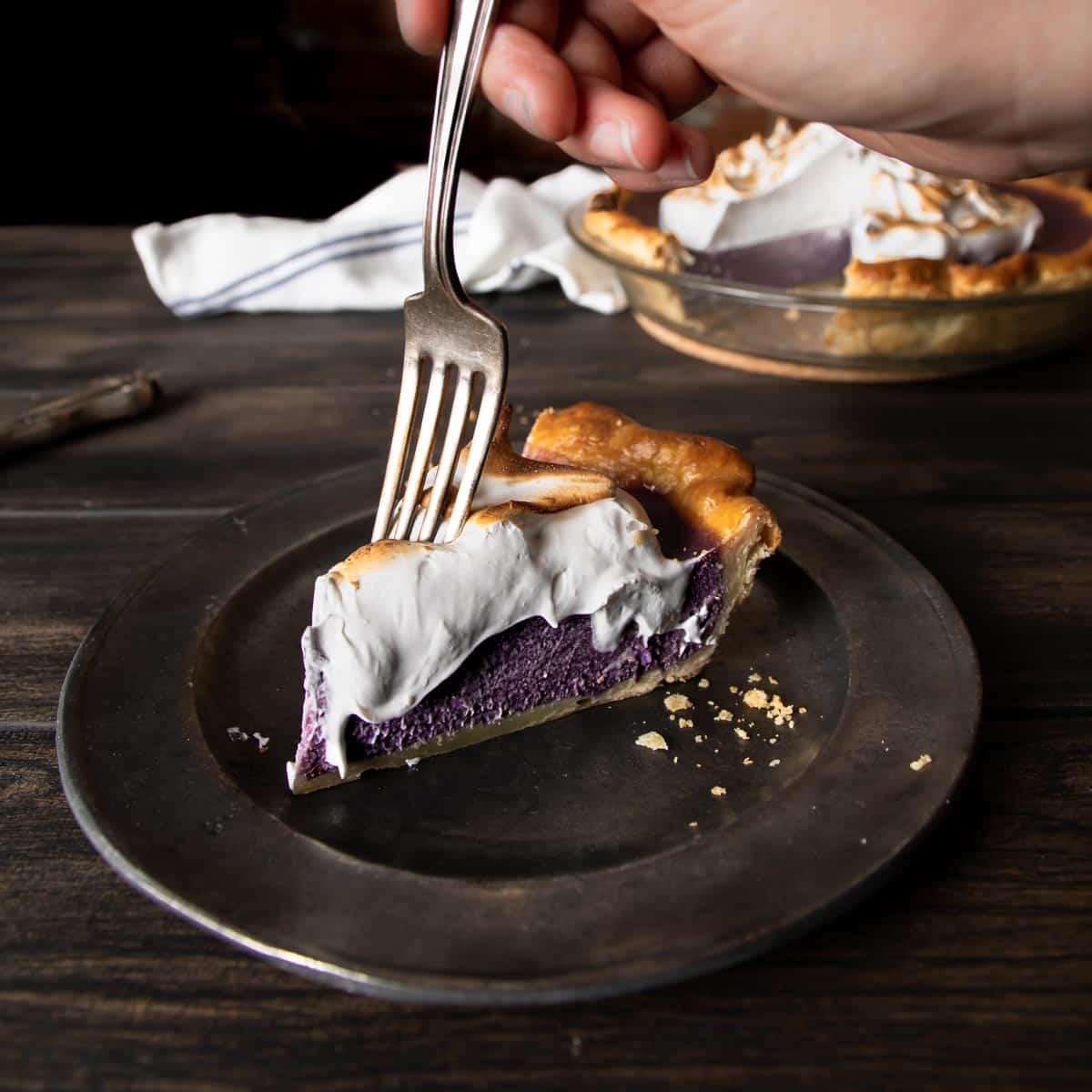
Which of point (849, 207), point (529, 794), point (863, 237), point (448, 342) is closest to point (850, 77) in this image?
point (448, 342)

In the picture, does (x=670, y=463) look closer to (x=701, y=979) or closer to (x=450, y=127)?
(x=450, y=127)

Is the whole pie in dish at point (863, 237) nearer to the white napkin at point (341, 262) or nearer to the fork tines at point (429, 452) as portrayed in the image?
the white napkin at point (341, 262)

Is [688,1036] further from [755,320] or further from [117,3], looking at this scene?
[117,3]

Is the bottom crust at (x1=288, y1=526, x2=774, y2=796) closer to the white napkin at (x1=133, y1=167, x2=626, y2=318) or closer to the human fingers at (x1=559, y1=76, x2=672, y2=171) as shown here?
the human fingers at (x1=559, y1=76, x2=672, y2=171)

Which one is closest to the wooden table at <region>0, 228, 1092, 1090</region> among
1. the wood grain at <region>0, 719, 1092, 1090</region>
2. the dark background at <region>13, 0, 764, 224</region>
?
the wood grain at <region>0, 719, 1092, 1090</region>

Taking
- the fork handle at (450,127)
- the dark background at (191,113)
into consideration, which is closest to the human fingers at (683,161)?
the fork handle at (450,127)

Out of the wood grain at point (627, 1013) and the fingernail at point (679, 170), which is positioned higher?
the fingernail at point (679, 170)
